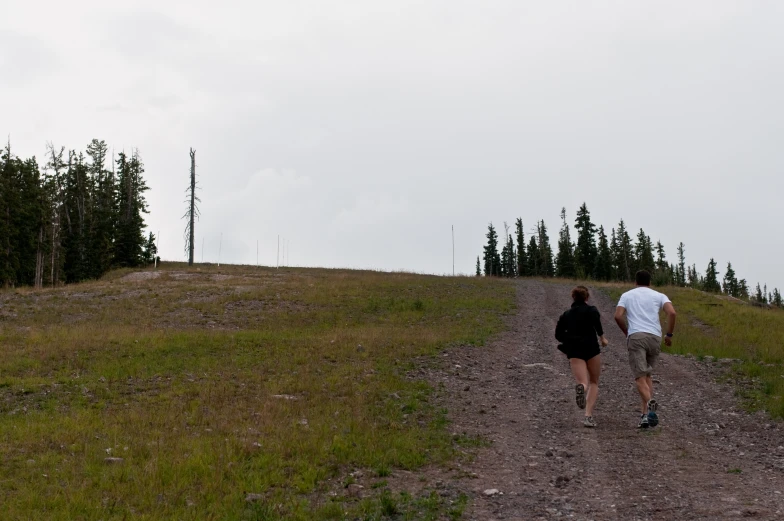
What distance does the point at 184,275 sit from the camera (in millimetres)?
41781

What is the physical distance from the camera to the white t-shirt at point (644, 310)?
9.88 meters

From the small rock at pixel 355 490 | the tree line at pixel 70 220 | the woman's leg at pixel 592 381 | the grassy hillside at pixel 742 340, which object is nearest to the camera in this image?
the small rock at pixel 355 490

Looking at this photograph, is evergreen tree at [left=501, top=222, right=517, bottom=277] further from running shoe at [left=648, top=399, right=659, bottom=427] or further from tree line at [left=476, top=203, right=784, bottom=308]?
running shoe at [left=648, top=399, right=659, bottom=427]

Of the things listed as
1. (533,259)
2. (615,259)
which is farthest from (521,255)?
(615,259)

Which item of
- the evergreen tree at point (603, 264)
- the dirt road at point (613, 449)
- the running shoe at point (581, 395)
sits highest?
the evergreen tree at point (603, 264)

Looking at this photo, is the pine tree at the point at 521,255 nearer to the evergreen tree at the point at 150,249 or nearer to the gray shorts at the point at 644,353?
the evergreen tree at the point at 150,249

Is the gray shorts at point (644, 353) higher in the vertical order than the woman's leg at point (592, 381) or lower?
higher

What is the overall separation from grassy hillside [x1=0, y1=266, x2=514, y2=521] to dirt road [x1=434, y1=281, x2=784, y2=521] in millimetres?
803

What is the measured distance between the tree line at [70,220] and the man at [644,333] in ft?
167

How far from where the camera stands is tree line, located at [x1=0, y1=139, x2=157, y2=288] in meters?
53.2

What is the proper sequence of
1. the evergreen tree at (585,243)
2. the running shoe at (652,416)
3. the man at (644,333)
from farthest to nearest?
the evergreen tree at (585,243) → the man at (644,333) → the running shoe at (652,416)

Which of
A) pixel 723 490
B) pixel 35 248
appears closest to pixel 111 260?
pixel 35 248

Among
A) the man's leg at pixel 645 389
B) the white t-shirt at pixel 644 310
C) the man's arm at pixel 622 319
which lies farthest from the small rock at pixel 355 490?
the white t-shirt at pixel 644 310

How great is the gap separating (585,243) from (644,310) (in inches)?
3491
